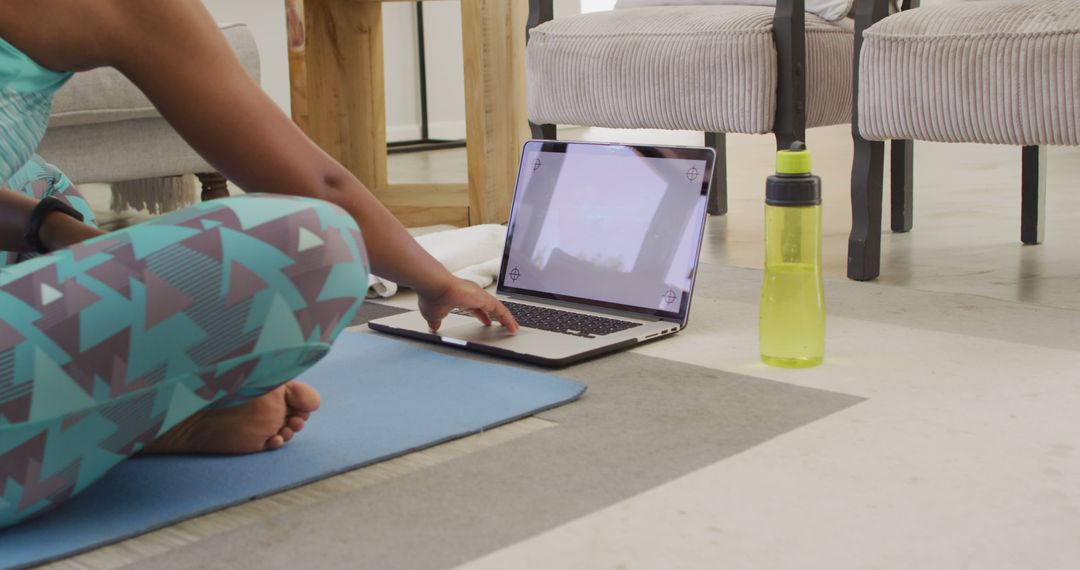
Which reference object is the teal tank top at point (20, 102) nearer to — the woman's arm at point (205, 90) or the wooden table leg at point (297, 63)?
the woman's arm at point (205, 90)

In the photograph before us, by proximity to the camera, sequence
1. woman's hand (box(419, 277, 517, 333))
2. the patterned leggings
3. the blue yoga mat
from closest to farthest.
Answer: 1. the patterned leggings
2. the blue yoga mat
3. woman's hand (box(419, 277, 517, 333))

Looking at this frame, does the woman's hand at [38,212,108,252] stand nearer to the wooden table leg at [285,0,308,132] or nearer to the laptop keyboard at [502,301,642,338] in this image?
the laptop keyboard at [502,301,642,338]

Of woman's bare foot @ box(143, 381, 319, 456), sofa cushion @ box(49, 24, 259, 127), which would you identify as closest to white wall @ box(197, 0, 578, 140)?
sofa cushion @ box(49, 24, 259, 127)

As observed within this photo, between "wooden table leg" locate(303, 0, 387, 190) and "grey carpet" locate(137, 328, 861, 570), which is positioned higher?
"wooden table leg" locate(303, 0, 387, 190)

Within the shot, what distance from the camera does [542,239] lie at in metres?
1.54

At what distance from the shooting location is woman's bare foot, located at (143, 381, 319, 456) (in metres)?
0.95

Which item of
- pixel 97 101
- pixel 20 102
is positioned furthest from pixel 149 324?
pixel 97 101

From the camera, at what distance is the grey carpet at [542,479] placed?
793 mm

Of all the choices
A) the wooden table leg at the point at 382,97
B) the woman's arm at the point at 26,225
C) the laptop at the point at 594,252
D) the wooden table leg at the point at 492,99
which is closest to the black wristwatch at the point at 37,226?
the woman's arm at the point at 26,225

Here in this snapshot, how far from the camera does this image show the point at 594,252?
1477 millimetres

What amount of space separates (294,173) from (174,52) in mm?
130

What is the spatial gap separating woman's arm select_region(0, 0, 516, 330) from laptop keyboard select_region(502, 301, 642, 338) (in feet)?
1.40

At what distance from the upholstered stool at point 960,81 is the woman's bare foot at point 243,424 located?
1.07 m

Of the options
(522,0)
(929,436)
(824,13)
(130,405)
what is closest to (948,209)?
(824,13)
